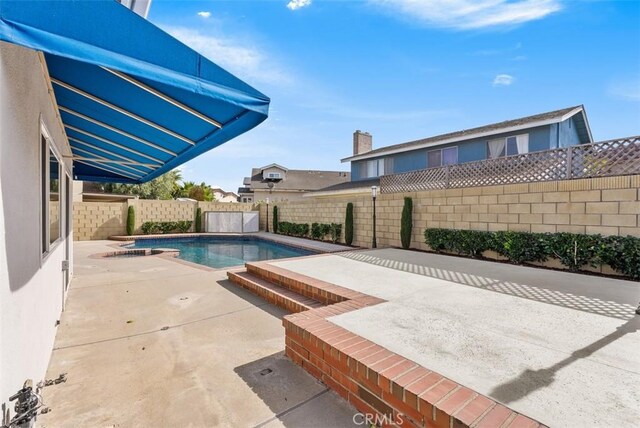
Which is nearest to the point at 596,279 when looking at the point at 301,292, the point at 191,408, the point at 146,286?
the point at 301,292

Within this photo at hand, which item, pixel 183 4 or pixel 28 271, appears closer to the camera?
pixel 28 271

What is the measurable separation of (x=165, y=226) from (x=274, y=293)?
17.5m

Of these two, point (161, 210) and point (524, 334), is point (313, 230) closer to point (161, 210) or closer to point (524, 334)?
point (161, 210)

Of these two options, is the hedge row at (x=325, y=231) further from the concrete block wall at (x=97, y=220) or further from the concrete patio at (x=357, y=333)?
the concrete block wall at (x=97, y=220)

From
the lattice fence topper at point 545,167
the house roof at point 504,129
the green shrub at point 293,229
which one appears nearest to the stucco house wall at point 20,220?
the lattice fence topper at point 545,167

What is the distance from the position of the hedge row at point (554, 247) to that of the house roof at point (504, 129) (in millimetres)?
7518

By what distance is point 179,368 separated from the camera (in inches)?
129

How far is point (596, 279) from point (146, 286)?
31.9 feet

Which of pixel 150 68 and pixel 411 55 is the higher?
pixel 411 55

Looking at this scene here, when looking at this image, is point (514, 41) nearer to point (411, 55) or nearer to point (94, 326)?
point (411, 55)

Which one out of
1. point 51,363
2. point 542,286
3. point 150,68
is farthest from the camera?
point 542,286

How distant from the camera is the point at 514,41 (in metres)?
10.6

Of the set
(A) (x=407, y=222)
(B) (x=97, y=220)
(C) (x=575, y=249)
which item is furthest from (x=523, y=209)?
(B) (x=97, y=220)

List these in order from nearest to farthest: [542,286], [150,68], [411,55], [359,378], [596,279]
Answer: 1. [150,68]
2. [359,378]
3. [542,286]
4. [596,279]
5. [411,55]
